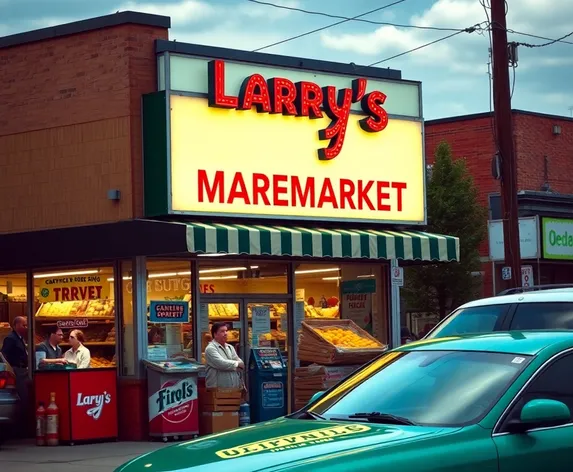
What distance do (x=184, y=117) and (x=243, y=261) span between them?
9.67 feet

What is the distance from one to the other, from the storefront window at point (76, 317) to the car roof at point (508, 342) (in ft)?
39.7

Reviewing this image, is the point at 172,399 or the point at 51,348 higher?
the point at 51,348

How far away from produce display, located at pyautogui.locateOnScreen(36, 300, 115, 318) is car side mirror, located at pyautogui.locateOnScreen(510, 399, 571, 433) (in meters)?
13.5

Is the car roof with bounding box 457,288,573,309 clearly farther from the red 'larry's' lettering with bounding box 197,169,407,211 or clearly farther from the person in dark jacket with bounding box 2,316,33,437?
the person in dark jacket with bounding box 2,316,33,437

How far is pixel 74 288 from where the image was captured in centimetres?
2045

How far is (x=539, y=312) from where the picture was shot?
1120 centimetres

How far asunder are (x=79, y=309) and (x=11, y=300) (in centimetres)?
188

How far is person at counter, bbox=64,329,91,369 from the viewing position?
1928cm

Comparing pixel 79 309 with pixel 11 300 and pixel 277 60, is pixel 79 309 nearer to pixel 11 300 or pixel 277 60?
pixel 11 300

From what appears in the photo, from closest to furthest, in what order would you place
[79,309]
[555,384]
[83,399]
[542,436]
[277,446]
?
[277,446] → [542,436] → [555,384] → [83,399] → [79,309]

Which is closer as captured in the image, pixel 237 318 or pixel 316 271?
pixel 237 318

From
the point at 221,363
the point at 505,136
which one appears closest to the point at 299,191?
the point at 221,363

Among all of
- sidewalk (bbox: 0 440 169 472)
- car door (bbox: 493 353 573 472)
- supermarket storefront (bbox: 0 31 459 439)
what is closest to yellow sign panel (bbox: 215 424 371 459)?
car door (bbox: 493 353 573 472)

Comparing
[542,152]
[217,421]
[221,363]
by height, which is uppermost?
[542,152]
